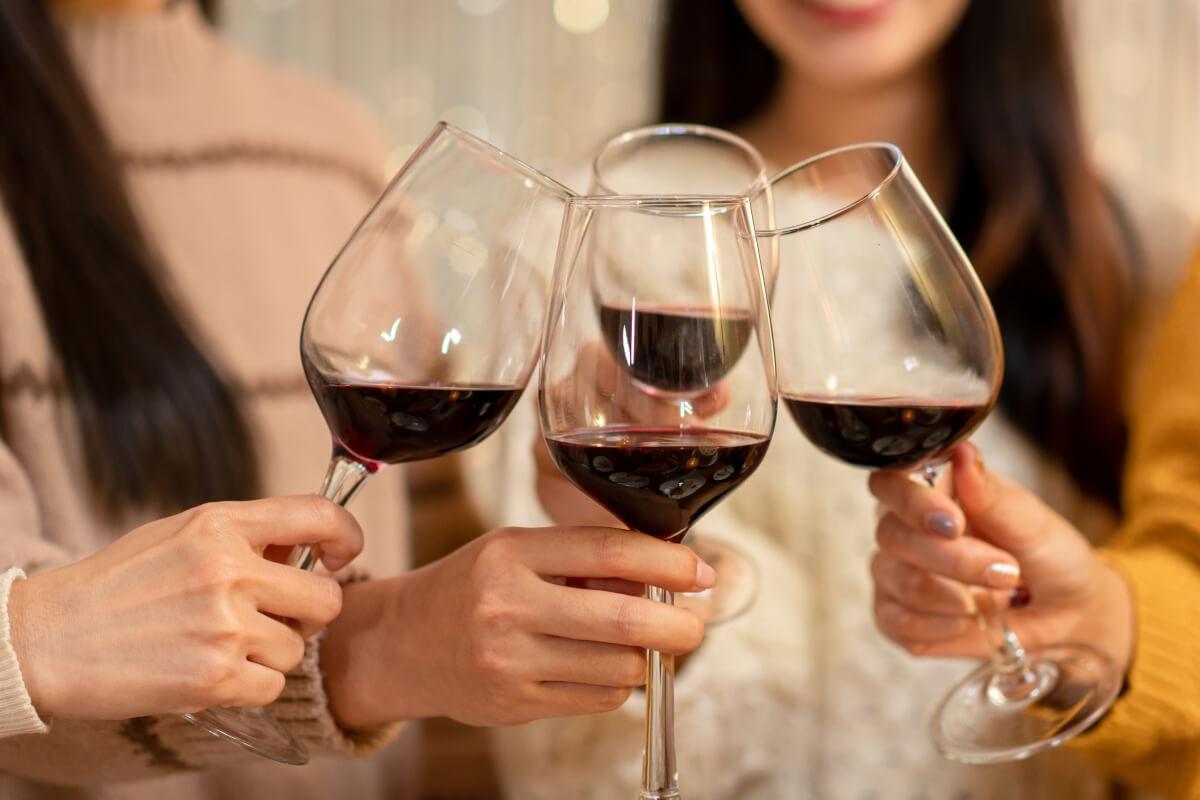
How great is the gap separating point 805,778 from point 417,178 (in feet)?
3.05

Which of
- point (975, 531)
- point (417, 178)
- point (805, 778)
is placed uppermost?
point (417, 178)

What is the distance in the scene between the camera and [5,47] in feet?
3.70

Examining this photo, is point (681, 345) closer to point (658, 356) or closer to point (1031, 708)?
point (658, 356)

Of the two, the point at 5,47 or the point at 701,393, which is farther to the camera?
the point at 5,47

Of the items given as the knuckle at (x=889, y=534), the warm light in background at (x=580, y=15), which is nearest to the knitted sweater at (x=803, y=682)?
the knuckle at (x=889, y=534)

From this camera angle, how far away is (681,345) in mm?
589

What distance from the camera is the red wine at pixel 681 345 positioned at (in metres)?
0.59

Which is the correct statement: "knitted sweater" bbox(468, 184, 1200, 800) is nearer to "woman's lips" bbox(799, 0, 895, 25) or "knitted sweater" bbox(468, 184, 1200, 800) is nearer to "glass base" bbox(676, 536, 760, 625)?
"glass base" bbox(676, 536, 760, 625)

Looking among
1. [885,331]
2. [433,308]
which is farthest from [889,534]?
[433,308]

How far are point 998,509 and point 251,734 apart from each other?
21.8 inches

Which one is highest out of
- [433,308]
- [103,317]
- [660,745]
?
[433,308]

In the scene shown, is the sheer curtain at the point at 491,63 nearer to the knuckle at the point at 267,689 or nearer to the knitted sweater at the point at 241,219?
the knitted sweater at the point at 241,219

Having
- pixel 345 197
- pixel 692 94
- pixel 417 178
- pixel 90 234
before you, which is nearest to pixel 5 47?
pixel 90 234

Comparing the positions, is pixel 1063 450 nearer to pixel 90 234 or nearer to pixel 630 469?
pixel 630 469
